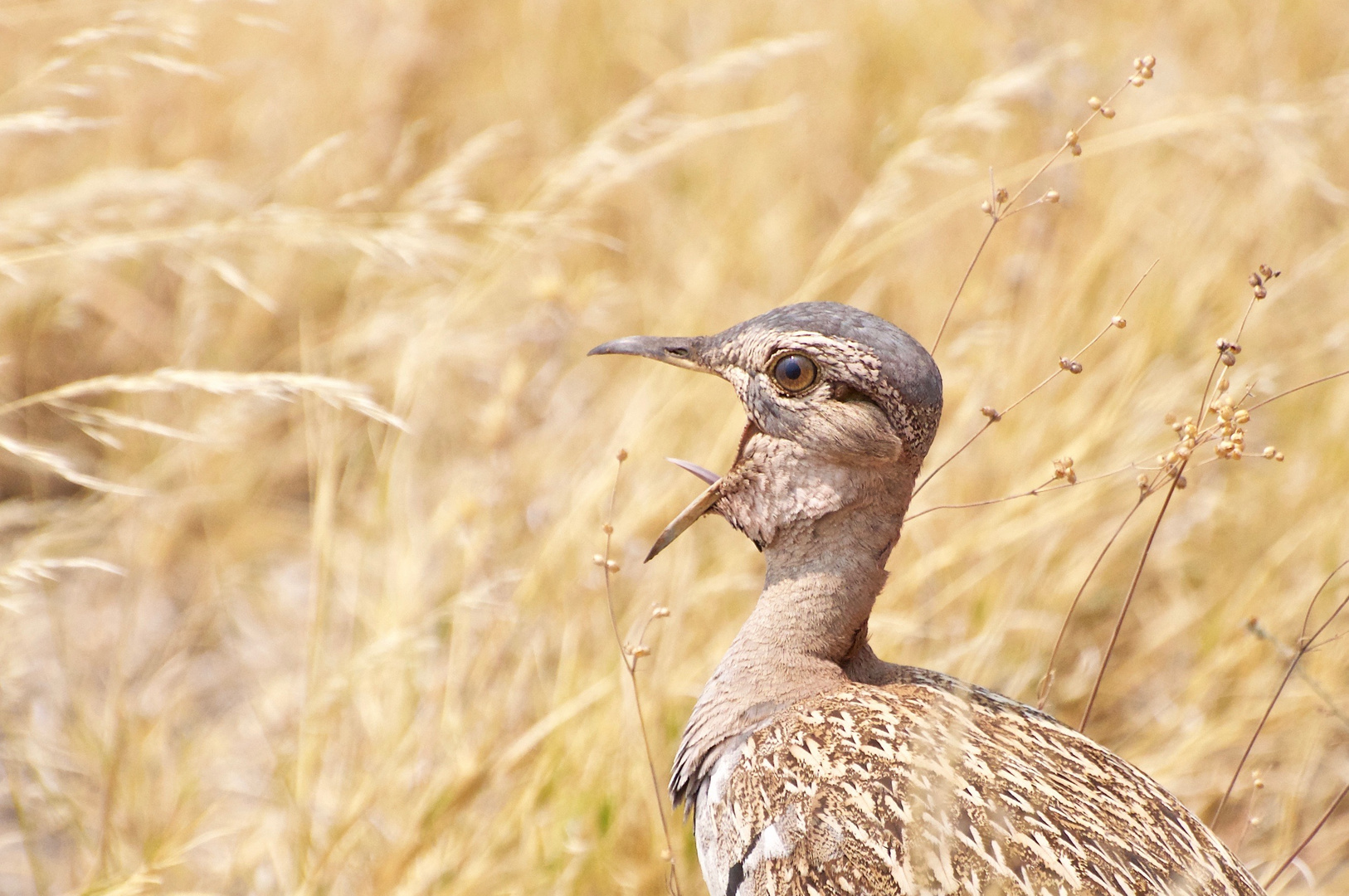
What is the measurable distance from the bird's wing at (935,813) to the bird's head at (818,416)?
0.42 meters

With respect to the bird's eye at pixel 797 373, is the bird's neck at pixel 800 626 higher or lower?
lower

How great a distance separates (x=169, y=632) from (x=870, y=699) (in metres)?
3.15

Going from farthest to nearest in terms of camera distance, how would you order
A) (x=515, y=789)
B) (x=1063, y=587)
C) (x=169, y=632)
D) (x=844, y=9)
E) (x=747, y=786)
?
(x=844, y=9) → (x=169, y=632) → (x=1063, y=587) → (x=515, y=789) → (x=747, y=786)

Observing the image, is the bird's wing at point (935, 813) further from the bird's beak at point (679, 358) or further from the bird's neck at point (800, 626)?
the bird's beak at point (679, 358)

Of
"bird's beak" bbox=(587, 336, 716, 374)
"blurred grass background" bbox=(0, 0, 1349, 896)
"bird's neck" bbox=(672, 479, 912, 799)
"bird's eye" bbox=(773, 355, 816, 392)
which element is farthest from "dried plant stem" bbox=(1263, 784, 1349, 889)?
"bird's beak" bbox=(587, 336, 716, 374)

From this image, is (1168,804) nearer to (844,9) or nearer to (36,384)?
(36,384)

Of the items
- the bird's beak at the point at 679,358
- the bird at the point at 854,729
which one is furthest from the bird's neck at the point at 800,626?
the bird's beak at the point at 679,358

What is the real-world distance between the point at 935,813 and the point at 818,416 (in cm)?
82

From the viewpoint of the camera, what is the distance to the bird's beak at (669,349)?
9.12 ft

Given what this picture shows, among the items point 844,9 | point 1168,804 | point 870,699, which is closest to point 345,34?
point 844,9

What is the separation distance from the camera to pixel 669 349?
9.22 feet

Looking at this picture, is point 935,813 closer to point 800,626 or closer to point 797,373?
point 800,626

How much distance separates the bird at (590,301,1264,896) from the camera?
2.23 m

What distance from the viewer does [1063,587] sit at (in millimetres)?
3938
